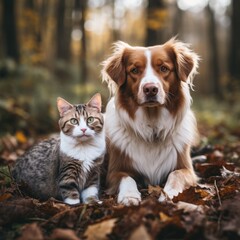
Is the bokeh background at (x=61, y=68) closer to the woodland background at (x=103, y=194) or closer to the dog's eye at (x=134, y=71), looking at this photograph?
the woodland background at (x=103, y=194)

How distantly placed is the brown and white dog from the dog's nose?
0.25m

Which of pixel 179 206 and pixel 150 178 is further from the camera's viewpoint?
pixel 150 178

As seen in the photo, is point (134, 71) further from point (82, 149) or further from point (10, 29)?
point (10, 29)

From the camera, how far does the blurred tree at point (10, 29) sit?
43.3ft

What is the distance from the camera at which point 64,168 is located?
4.42m

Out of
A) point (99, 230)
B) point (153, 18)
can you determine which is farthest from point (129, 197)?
point (153, 18)

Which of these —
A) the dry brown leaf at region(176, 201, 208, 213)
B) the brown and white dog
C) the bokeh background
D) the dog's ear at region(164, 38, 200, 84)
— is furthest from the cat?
the bokeh background

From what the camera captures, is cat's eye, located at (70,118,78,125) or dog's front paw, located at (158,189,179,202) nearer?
dog's front paw, located at (158,189,179,202)

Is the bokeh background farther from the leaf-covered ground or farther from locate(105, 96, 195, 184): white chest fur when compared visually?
the leaf-covered ground

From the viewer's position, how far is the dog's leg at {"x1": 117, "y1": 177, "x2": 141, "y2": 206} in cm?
425

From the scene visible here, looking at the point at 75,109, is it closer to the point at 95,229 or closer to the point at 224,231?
the point at 95,229

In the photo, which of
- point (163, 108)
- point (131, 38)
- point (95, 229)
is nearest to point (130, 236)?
point (95, 229)

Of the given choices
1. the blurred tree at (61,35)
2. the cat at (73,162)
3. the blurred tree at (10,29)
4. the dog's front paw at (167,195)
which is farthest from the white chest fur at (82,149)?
the blurred tree at (61,35)

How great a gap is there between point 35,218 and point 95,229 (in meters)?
0.71
